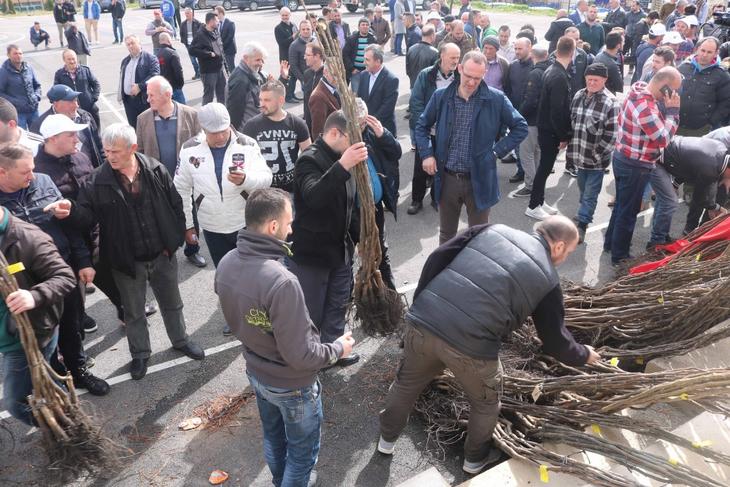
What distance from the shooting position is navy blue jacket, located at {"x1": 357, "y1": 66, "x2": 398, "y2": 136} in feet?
24.2

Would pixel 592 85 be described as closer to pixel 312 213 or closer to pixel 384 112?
pixel 384 112

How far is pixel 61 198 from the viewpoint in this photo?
4.02 m

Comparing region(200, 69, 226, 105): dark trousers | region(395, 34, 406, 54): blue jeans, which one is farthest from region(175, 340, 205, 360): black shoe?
region(395, 34, 406, 54): blue jeans

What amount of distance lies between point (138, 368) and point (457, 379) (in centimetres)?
255

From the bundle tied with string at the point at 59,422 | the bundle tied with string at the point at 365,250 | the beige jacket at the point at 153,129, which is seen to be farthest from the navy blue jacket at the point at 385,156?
the bundle tied with string at the point at 59,422

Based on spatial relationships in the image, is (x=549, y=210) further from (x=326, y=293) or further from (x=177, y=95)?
(x=177, y=95)

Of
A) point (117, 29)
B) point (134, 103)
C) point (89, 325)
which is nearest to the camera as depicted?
point (89, 325)

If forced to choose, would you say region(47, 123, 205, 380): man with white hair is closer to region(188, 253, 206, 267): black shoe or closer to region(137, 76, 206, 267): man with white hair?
region(137, 76, 206, 267): man with white hair

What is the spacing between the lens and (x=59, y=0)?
64.2 feet

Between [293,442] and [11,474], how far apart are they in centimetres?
190

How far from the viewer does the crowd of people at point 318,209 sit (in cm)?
293

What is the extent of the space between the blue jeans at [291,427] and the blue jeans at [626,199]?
397 cm

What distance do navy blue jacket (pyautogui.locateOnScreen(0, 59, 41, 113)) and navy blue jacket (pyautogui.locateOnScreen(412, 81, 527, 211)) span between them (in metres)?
6.28

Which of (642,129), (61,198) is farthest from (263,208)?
(642,129)
